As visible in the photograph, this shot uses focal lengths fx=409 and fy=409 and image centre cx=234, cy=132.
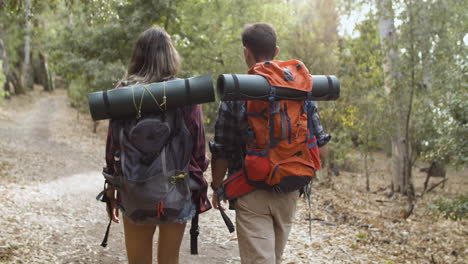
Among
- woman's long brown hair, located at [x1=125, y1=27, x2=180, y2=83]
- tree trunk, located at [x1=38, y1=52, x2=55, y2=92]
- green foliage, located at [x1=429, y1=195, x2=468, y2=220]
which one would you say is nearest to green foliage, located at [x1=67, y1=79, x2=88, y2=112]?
tree trunk, located at [x1=38, y1=52, x2=55, y2=92]

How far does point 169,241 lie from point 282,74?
129cm

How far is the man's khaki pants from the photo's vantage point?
8.39 feet

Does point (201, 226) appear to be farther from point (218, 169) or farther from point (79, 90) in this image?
point (79, 90)

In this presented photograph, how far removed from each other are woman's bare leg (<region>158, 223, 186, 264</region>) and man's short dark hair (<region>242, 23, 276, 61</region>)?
1.24m

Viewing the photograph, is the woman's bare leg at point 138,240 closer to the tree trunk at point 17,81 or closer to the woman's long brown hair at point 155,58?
the woman's long brown hair at point 155,58

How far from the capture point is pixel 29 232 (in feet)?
18.4

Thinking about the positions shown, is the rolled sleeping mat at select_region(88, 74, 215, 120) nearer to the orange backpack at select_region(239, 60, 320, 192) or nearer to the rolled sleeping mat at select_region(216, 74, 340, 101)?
the rolled sleeping mat at select_region(216, 74, 340, 101)

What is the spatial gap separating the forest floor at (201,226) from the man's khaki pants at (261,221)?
265 cm

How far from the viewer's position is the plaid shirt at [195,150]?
2588 millimetres

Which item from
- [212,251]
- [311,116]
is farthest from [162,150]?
[212,251]

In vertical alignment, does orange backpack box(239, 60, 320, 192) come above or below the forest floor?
above

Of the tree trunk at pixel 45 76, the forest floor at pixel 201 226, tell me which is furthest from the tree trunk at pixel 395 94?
the tree trunk at pixel 45 76

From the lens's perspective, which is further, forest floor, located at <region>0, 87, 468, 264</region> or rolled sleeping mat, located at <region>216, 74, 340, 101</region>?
forest floor, located at <region>0, 87, 468, 264</region>

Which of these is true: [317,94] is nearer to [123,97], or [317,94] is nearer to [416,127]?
[123,97]
